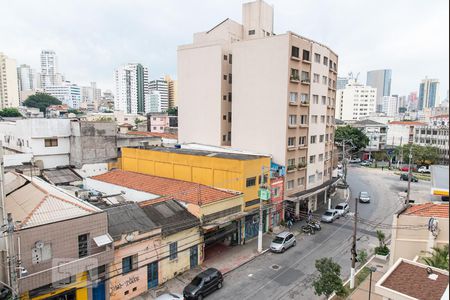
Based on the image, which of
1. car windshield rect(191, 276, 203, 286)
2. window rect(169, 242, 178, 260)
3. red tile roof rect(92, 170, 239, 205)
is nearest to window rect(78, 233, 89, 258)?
window rect(169, 242, 178, 260)

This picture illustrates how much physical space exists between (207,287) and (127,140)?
90.9ft

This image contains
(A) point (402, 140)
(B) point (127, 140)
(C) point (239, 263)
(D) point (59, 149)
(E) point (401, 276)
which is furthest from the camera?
(A) point (402, 140)

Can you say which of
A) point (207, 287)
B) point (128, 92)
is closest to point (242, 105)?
point (207, 287)

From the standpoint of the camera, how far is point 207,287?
19688 mm

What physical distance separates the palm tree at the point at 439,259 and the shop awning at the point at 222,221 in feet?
44.7

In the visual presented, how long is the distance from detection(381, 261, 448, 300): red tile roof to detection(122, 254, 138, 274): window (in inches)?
571

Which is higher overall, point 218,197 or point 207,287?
point 218,197

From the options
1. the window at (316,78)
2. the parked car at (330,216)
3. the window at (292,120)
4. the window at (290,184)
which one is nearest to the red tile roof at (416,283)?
the parked car at (330,216)

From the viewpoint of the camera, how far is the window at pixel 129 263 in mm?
19594

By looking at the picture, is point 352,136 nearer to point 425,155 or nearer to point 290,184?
point 425,155

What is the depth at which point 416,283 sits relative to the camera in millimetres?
14438

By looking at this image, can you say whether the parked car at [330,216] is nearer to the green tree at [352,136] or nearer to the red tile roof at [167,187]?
the red tile roof at [167,187]

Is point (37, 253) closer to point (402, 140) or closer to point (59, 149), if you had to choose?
point (59, 149)

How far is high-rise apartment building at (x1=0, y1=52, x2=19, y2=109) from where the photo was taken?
438 ft
